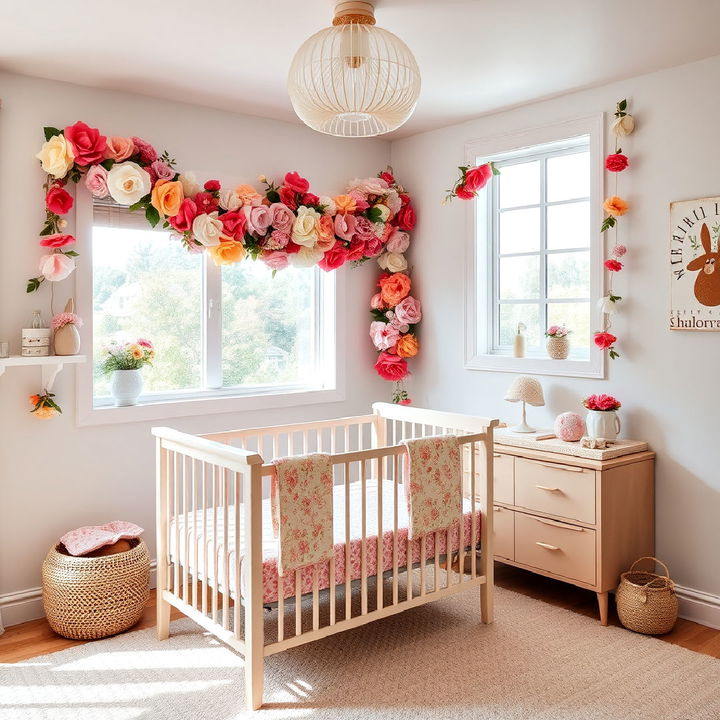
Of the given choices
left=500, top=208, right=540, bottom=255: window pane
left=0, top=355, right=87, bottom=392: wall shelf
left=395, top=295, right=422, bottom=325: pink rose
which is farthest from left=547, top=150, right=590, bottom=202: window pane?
left=0, top=355, right=87, bottom=392: wall shelf

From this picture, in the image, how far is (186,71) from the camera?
10.1ft

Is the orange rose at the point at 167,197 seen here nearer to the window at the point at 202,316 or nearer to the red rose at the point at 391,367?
the window at the point at 202,316

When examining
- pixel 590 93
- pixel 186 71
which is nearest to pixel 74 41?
pixel 186 71

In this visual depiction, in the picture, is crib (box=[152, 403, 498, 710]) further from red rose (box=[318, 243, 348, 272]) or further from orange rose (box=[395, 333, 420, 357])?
red rose (box=[318, 243, 348, 272])

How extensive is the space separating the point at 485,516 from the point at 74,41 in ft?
8.06

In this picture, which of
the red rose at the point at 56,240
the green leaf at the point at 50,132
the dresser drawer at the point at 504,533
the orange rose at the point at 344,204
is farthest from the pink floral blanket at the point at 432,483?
the green leaf at the point at 50,132

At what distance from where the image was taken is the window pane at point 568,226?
3.58 metres

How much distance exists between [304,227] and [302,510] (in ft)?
5.51

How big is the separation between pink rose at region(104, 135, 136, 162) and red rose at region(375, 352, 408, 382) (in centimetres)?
178

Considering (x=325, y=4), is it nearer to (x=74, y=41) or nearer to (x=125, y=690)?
(x=74, y=41)

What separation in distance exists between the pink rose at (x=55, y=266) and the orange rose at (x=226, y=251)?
2.17 ft

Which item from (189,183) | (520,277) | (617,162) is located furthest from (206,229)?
(617,162)

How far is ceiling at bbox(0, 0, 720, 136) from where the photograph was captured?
8.13ft

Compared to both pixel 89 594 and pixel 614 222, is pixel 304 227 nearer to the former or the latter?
pixel 614 222
